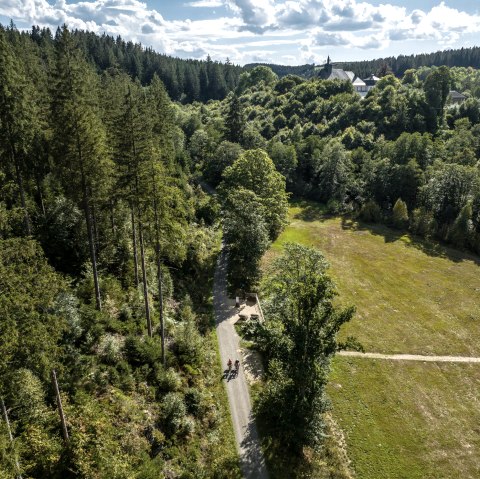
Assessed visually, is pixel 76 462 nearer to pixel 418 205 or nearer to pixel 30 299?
pixel 30 299

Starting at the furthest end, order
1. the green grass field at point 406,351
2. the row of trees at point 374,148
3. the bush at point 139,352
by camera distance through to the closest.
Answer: the row of trees at point 374,148, the green grass field at point 406,351, the bush at point 139,352

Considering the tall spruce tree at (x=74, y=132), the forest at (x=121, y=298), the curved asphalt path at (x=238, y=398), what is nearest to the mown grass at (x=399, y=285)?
the forest at (x=121, y=298)

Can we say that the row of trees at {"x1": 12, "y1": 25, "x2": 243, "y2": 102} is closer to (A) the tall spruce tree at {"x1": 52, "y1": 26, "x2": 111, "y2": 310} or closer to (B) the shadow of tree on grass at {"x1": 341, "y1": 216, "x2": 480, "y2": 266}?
(B) the shadow of tree on grass at {"x1": 341, "y1": 216, "x2": 480, "y2": 266}

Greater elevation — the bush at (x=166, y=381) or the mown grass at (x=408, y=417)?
the bush at (x=166, y=381)

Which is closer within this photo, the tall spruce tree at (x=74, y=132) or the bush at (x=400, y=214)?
the tall spruce tree at (x=74, y=132)

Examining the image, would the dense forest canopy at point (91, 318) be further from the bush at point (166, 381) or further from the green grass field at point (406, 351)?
the green grass field at point (406, 351)
